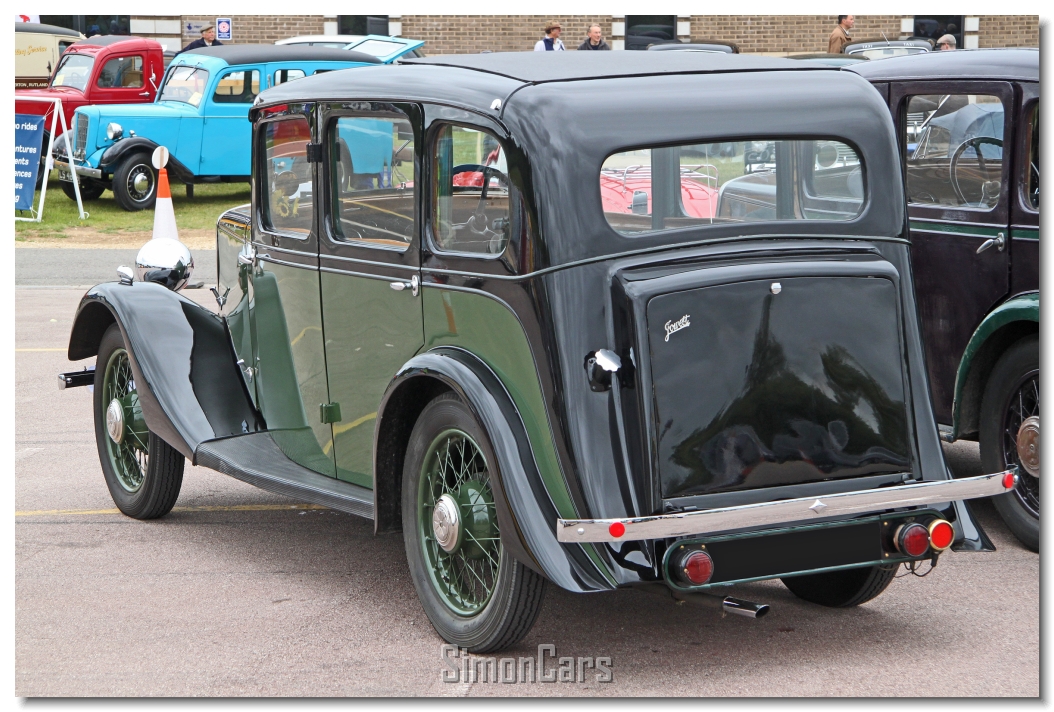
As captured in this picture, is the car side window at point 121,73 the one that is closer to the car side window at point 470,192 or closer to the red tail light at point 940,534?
the car side window at point 470,192

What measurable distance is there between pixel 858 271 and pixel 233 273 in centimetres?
299

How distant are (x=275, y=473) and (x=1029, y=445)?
289 centimetres

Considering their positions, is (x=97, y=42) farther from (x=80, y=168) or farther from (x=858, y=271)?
(x=858, y=271)

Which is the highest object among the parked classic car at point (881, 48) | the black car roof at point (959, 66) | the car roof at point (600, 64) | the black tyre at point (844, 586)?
the car roof at point (600, 64)

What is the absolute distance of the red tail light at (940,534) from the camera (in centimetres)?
383

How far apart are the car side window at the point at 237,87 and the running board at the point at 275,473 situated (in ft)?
41.5

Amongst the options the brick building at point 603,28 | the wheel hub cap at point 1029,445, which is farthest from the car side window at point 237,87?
the wheel hub cap at point 1029,445

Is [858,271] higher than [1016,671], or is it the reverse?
[858,271]

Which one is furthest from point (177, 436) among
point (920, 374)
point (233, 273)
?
point (920, 374)

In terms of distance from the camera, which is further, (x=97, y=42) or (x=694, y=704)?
(x=97, y=42)

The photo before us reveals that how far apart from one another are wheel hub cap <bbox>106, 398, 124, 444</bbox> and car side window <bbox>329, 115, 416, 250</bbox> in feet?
5.17

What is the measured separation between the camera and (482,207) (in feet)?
13.3

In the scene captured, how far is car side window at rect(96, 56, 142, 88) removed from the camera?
18188mm

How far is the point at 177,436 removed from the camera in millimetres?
5168
